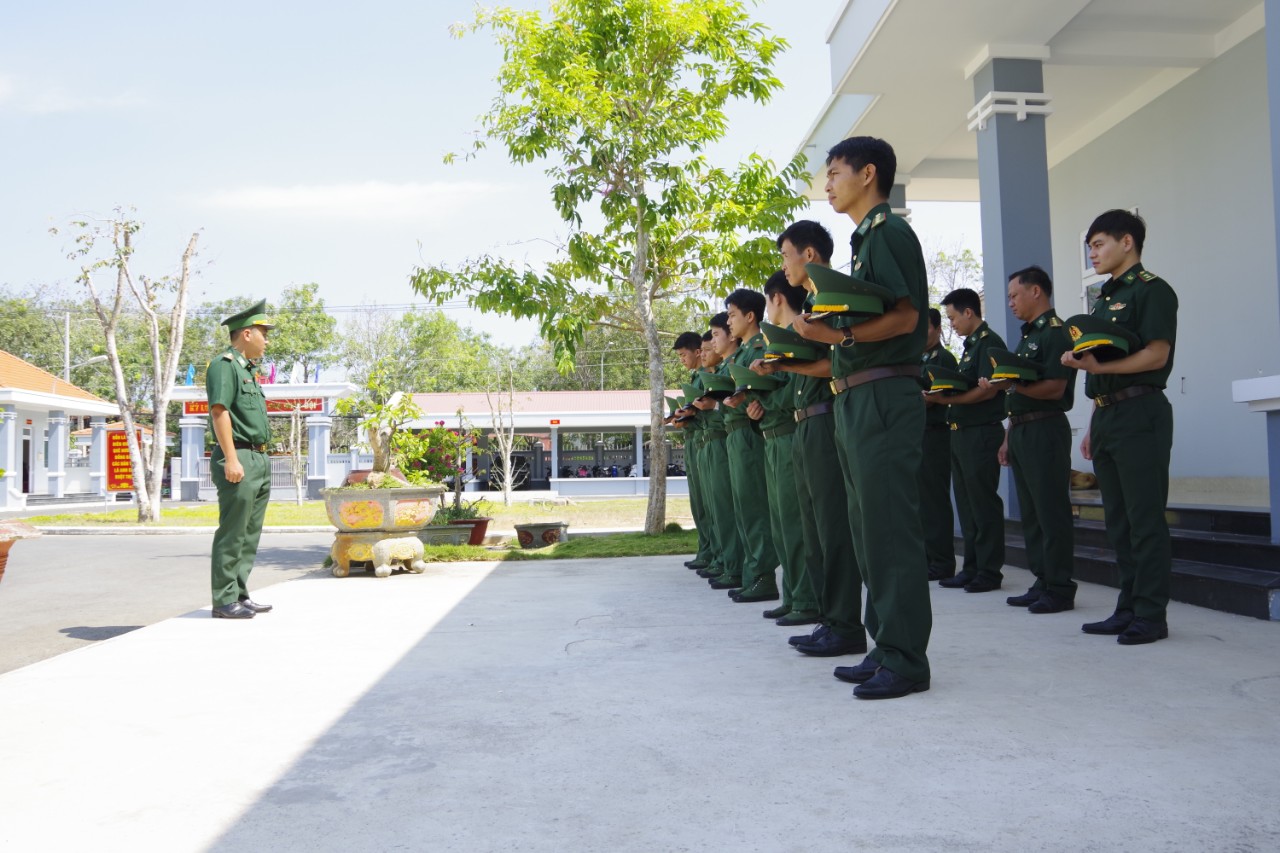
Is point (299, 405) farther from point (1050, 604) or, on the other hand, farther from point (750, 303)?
point (1050, 604)

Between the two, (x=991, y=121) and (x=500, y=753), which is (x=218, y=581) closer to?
(x=500, y=753)

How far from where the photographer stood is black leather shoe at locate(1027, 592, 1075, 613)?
4.49m

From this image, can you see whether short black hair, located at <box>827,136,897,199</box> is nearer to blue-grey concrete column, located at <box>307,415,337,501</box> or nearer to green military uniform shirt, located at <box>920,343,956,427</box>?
green military uniform shirt, located at <box>920,343,956,427</box>

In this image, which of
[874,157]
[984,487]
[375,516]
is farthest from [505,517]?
[874,157]

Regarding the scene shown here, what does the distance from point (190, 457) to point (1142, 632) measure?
2947 centimetres

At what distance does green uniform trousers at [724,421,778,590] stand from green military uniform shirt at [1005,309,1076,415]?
4.41ft

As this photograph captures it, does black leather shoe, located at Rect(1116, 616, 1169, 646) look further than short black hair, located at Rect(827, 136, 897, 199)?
Yes

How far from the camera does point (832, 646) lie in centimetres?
368

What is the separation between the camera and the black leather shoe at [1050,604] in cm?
449

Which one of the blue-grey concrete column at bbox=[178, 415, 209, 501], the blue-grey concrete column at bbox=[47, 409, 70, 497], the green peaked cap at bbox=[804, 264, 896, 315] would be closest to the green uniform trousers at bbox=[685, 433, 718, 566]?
the green peaked cap at bbox=[804, 264, 896, 315]

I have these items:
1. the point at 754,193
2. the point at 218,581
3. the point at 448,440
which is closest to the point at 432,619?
the point at 218,581

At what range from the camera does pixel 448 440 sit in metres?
9.86

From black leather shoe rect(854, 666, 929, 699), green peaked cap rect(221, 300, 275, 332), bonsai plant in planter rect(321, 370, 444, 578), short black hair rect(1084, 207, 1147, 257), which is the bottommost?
black leather shoe rect(854, 666, 929, 699)

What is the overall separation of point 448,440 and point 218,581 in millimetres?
4586
